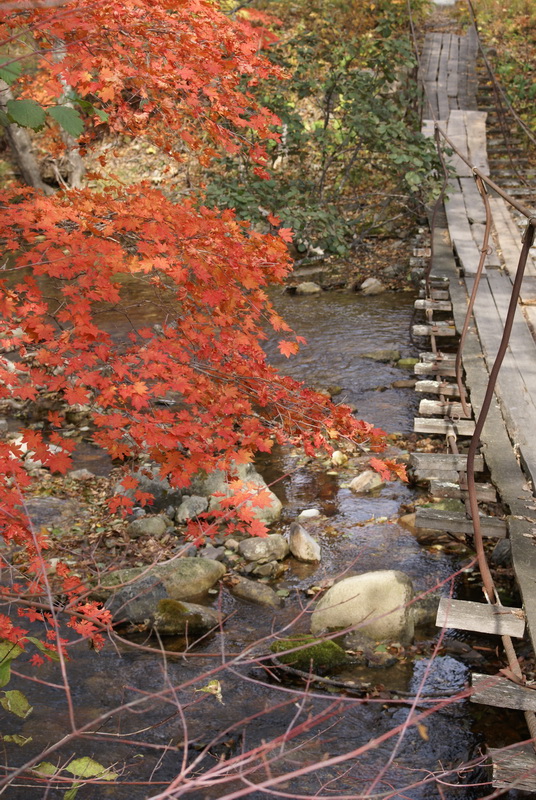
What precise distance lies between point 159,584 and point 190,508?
1.01m

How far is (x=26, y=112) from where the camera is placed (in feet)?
8.80

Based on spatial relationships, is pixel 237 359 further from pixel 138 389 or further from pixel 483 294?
pixel 483 294

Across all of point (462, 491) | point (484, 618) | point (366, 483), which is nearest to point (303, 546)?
point (366, 483)

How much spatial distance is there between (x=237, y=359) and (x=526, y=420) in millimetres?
1973

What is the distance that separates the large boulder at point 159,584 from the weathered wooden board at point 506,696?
6.59 feet

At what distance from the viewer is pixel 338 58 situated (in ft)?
31.8

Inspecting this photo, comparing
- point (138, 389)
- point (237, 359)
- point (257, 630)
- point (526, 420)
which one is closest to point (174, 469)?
point (138, 389)

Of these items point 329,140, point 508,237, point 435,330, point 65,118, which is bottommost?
point 435,330

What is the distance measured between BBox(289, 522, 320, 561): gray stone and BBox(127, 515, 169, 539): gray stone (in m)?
0.97

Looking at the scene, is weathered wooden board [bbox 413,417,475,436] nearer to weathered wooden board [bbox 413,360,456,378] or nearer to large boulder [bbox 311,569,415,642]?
weathered wooden board [bbox 413,360,456,378]

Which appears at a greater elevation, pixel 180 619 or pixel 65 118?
pixel 65 118

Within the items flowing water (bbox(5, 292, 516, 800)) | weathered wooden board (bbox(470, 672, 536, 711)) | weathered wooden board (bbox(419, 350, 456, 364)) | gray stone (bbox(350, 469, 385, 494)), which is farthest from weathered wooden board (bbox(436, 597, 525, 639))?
weathered wooden board (bbox(419, 350, 456, 364))

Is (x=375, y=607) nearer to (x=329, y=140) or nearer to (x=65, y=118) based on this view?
(x=65, y=118)

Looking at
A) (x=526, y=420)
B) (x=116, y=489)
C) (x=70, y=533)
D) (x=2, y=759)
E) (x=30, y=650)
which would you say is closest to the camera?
(x=2, y=759)
